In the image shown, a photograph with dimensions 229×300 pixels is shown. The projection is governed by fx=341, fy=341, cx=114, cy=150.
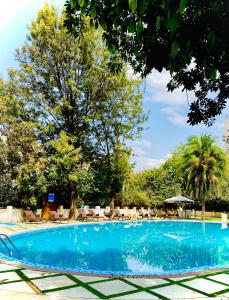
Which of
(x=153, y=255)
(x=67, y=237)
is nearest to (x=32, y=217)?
(x=67, y=237)

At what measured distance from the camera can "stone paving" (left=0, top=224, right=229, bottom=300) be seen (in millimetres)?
6859

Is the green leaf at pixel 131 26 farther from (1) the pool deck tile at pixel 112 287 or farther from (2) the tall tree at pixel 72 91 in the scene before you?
(2) the tall tree at pixel 72 91

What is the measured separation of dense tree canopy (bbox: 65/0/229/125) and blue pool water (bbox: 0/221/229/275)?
17.4ft

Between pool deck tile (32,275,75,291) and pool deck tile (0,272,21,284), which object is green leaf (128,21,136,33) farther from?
pool deck tile (0,272,21,284)

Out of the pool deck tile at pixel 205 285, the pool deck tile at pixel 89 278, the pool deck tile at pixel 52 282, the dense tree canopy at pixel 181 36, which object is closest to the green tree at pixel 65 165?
the pool deck tile at pixel 89 278

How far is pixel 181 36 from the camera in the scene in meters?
4.23

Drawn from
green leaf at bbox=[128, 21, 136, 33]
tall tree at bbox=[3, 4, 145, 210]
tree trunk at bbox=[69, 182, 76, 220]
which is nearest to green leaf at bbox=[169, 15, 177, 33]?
green leaf at bbox=[128, 21, 136, 33]

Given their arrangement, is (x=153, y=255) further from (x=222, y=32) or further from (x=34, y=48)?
(x=34, y=48)

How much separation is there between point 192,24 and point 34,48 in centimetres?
2404

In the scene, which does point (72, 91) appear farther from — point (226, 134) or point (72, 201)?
point (226, 134)

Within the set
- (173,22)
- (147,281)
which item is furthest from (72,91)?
(173,22)

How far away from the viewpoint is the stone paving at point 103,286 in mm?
6859

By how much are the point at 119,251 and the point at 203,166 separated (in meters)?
19.3

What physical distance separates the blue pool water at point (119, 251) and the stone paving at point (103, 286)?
94 centimetres
